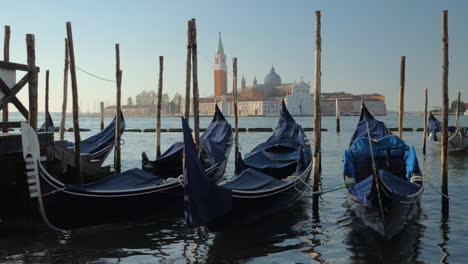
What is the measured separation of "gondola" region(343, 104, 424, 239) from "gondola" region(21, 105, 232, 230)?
2351mm

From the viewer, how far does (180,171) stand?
26.4 feet

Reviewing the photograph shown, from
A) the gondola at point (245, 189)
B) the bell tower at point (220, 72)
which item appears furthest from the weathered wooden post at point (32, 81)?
the bell tower at point (220, 72)

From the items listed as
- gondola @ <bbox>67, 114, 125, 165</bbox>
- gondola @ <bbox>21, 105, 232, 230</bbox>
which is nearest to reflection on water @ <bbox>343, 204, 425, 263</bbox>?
gondola @ <bbox>21, 105, 232, 230</bbox>

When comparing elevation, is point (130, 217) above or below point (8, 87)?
below

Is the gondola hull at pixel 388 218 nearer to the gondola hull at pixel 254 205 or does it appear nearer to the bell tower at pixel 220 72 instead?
the gondola hull at pixel 254 205

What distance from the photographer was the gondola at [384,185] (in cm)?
517

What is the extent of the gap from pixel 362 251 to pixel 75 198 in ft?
10.6

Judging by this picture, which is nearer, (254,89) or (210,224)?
(210,224)

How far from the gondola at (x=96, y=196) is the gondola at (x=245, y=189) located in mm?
875

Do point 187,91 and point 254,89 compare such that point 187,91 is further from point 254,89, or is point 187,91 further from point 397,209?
point 254,89

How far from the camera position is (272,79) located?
11238cm

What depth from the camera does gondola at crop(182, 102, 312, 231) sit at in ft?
16.3

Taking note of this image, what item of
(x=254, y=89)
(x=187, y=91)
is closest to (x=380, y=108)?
(x=254, y=89)

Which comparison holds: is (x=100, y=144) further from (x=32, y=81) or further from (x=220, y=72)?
(x=220, y=72)
